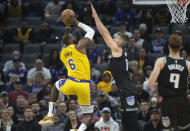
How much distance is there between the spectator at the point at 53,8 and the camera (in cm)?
1847

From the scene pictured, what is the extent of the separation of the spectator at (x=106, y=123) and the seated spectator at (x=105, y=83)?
2021 millimetres

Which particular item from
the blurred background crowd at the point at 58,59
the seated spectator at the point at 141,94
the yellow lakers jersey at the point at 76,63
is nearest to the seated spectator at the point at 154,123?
the blurred background crowd at the point at 58,59

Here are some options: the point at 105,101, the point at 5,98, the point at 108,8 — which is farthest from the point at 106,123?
the point at 108,8

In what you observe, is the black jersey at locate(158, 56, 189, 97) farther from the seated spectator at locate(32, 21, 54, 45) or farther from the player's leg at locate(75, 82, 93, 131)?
the seated spectator at locate(32, 21, 54, 45)

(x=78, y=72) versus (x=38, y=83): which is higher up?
(x=78, y=72)

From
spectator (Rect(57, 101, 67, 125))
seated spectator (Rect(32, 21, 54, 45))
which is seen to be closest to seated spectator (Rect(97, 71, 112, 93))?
spectator (Rect(57, 101, 67, 125))

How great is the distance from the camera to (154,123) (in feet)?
38.8

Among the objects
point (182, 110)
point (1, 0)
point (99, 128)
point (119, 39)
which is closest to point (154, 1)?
point (119, 39)

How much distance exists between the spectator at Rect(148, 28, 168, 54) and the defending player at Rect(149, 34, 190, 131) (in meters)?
7.44

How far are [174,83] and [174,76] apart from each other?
0.13m

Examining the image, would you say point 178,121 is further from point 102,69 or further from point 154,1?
point 102,69

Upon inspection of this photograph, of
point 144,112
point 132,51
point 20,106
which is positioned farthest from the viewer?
point 132,51

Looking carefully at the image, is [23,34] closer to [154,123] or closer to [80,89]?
Result: [154,123]

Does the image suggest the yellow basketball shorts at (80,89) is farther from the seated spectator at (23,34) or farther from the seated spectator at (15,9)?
the seated spectator at (15,9)
